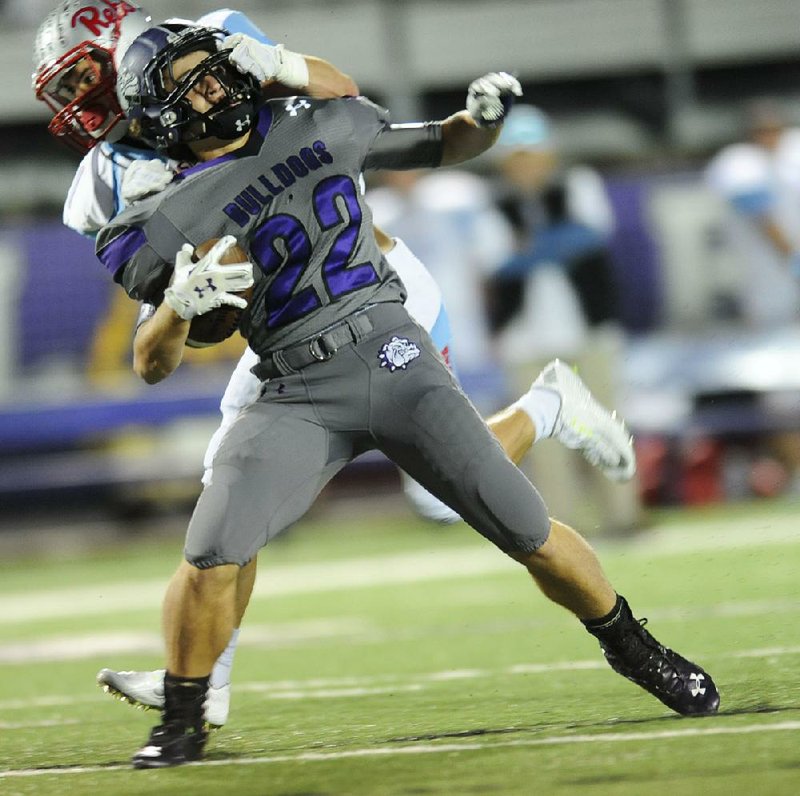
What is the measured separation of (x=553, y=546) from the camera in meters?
3.52

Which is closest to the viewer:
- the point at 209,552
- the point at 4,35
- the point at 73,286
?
the point at 209,552

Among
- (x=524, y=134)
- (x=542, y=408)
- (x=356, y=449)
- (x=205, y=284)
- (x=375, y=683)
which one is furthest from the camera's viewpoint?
(x=524, y=134)

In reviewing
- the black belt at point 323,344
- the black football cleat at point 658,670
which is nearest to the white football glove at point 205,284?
the black belt at point 323,344

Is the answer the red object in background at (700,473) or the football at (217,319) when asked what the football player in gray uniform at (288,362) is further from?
the red object in background at (700,473)

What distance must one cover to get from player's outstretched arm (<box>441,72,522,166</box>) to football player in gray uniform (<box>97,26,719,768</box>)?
0.03 m

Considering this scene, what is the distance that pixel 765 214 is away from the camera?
8828 mm

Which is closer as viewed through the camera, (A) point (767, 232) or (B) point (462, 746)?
(B) point (462, 746)

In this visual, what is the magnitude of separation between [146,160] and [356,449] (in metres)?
0.82

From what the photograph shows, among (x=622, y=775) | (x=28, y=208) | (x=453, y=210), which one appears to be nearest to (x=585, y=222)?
(x=453, y=210)

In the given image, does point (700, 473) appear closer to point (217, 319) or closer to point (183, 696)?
point (217, 319)

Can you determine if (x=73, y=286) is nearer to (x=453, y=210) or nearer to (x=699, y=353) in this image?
(x=453, y=210)

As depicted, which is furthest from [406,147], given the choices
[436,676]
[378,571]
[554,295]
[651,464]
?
[651,464]

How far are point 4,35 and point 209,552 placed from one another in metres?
10.9

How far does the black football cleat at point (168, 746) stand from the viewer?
3.46m
